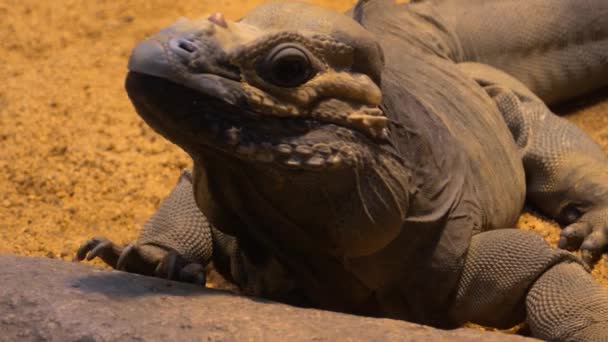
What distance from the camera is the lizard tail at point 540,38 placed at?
5.55m

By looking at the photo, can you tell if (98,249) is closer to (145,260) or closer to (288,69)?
(145,260)

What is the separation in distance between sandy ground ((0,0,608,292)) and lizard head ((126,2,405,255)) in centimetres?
172

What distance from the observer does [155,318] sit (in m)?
2.65

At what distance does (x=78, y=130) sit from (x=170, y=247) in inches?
87.6

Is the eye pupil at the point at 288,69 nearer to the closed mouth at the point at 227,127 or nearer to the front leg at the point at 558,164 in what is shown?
the closed mouth at the point at 227,127

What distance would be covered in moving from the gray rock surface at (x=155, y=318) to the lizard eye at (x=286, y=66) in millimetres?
704

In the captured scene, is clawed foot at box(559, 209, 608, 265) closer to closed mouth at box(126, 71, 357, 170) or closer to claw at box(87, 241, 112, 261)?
closed mouth at box(126, 71, 357, 170)

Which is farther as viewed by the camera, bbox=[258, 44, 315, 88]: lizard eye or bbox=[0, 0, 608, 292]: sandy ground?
bbox=[0, 0, 608, 292]: sandy ground

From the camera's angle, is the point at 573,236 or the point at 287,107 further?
the point at 573,236

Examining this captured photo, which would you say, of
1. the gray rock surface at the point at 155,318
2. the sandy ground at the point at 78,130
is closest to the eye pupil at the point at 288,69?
the gray rock surface at the point at 155,318

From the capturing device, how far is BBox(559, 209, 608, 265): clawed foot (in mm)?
4375

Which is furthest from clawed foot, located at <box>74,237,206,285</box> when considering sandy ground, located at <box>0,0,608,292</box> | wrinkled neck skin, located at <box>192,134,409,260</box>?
sandy ground, located at <box>0,0,608,292</box>

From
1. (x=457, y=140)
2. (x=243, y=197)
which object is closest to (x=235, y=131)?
(x=243, y=197)

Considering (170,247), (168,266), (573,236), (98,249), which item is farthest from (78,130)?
(573,236)
